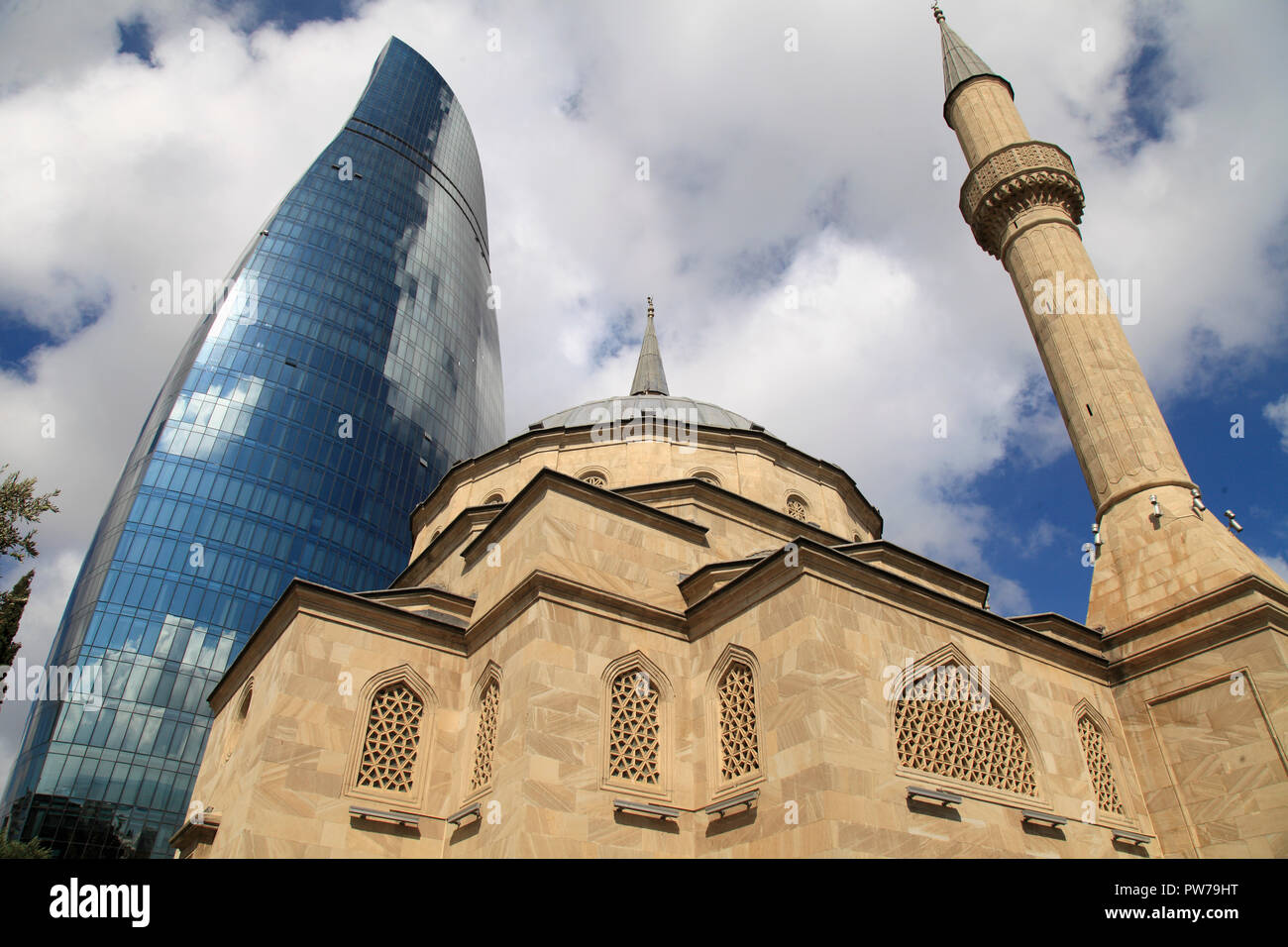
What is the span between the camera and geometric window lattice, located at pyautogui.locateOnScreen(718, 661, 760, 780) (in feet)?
33.1

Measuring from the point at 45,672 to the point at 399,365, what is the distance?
2490 cm

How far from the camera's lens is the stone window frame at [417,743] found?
10406mm

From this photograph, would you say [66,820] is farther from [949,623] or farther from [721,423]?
[949,623]

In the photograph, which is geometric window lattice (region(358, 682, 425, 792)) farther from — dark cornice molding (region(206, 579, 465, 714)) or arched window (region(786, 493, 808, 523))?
arched window (region(786, 493, 808, 523))

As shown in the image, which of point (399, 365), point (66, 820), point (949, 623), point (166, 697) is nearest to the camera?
point (949, 623)

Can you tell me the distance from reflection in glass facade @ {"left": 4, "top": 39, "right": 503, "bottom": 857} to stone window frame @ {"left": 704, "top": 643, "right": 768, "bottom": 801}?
31.3 metres

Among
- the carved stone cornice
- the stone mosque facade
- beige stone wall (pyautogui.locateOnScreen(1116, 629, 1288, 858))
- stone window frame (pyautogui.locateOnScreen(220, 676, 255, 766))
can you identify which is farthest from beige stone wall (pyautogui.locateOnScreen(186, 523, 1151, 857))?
the carved stone cornice

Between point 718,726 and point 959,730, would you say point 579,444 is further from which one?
point 959,730

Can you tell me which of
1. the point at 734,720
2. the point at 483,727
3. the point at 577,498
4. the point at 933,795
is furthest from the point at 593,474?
the point at 933,795

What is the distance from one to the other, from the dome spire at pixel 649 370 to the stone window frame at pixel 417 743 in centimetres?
1438

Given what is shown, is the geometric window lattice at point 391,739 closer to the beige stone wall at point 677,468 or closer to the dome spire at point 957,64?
the beige stone wall at point 677,468

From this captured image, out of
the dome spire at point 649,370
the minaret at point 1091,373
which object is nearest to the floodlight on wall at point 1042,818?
the minaret at point 1091,373

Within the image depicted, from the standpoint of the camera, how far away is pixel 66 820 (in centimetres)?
3117
